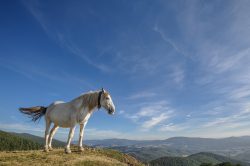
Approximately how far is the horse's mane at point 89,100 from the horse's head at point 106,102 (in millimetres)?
371

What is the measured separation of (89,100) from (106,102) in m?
1.25

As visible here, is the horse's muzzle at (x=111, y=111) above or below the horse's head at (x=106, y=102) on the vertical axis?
below

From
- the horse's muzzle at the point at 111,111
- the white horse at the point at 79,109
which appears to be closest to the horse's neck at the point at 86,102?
the white horse at the point at 79,109

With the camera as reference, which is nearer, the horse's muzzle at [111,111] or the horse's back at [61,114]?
the horse's back at [61,114]

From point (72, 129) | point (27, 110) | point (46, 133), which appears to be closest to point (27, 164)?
point (72, 129)

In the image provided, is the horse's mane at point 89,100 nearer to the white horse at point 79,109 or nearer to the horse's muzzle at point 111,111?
the white horse at point 79,109

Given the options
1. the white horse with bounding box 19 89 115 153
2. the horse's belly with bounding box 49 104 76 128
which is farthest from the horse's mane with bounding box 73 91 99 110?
the horse's belly with bounding box 49 104 76 128

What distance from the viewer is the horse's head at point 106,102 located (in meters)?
18.0

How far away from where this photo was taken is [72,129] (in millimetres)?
17516

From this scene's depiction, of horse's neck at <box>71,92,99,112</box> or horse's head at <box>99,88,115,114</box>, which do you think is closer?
horse's neck at <box>71,92,99,112</box>

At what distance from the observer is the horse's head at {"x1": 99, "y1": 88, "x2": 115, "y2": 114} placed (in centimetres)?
1799

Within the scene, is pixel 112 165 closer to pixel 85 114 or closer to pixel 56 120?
pixel 85 114

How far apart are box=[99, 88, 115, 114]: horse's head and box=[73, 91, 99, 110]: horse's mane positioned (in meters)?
0.37

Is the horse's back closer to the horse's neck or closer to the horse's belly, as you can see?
the horse's belly
